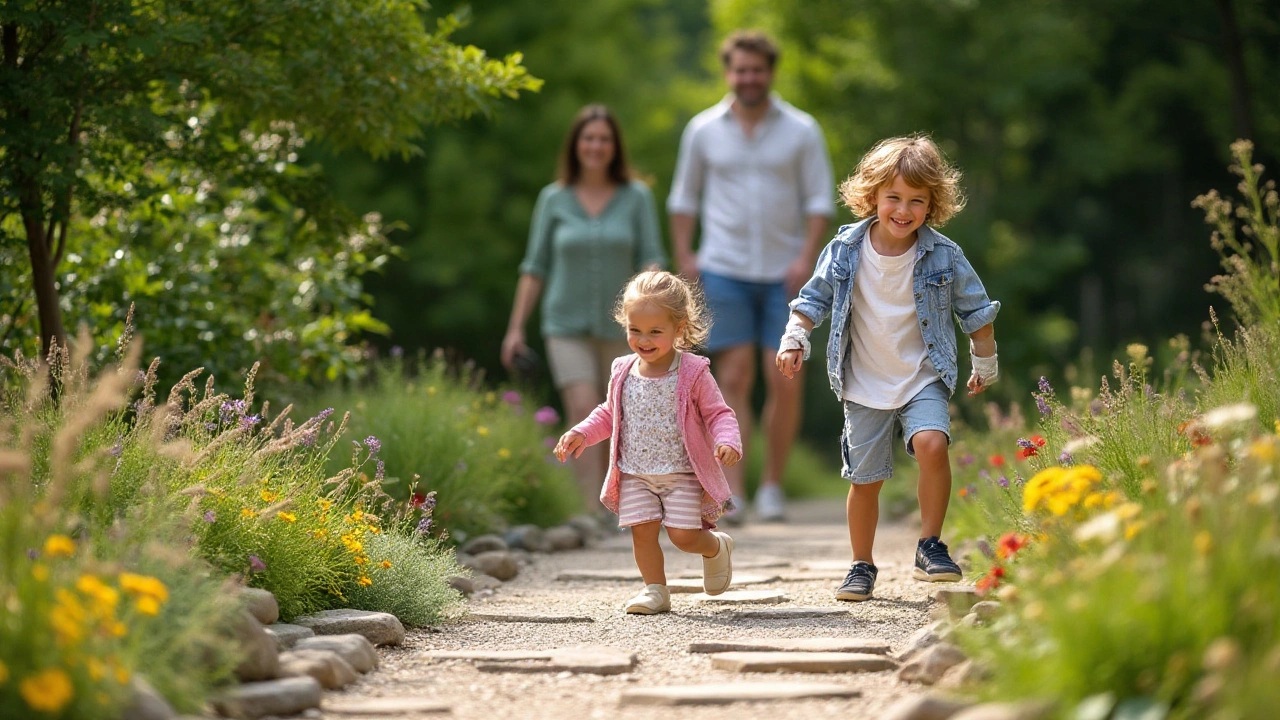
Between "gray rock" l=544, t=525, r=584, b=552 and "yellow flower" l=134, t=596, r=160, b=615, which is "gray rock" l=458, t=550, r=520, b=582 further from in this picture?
"yellow flower" l=134, t=596, r=160, b=615

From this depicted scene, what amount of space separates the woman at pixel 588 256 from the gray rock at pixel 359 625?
3739mm

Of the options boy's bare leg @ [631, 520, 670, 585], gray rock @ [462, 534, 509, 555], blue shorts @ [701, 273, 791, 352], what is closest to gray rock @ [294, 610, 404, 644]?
boy's bare leg @ [631, 520, 670, 585]

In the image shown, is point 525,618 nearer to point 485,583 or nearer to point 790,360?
point 485,583

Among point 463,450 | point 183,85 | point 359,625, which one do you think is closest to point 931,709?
point 359,625

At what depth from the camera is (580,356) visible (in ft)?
25.7

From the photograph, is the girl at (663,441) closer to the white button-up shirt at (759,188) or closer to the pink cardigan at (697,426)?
the pink cardigan at (697,426)

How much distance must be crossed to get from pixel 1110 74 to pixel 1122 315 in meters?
3.47

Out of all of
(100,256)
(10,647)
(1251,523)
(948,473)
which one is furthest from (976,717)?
(100,256)

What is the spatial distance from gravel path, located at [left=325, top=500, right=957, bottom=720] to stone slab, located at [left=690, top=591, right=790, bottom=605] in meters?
0.05

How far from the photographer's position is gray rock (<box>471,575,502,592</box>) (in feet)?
17.6

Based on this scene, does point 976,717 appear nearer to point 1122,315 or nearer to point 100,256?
point 100,256

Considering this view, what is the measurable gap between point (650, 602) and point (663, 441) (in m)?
0.53

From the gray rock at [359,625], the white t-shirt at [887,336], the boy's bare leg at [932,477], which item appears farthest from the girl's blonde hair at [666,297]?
the gray rock at [359,625]

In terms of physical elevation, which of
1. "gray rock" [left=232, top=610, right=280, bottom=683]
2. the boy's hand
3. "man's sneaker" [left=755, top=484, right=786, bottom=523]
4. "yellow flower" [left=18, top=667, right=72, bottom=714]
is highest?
the boy's hand
